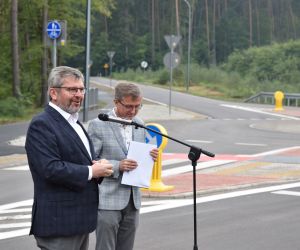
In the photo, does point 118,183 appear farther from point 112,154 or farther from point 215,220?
point 215,220

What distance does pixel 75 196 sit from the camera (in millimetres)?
4266

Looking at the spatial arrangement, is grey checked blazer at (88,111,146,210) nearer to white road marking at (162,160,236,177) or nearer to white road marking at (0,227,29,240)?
white road marking at (0,227,29,240)

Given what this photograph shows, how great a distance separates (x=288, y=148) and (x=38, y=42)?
61.9 feet

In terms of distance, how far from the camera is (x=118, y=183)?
514 centimetres

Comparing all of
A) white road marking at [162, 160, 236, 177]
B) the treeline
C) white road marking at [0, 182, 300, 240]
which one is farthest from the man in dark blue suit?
the treeline

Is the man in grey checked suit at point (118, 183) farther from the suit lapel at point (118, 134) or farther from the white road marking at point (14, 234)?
the white road marking at point (14, 234)

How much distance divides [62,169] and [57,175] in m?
0.04

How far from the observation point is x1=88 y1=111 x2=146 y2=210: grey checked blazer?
5129 mm

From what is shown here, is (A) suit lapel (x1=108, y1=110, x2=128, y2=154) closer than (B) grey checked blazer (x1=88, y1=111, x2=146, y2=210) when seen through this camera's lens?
No

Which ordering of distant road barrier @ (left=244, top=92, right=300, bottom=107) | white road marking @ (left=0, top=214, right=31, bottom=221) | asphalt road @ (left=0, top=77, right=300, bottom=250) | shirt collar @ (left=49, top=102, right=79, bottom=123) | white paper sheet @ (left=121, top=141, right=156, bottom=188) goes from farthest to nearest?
distant road barrier @ (left=244, top=92, right=300, bottom=107) < white road marking @ (left=0, top=214, right=31, bottom=221) < asphalt road @ (left=0, top=77, right=300, bottom=250) < white paper sheet @ (left=121, top=141, right=156, bottom=188) < shirt collar @ (left=49, top=102, right=79, bottom=123)

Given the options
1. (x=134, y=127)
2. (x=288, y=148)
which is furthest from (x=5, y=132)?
(x=134, y=127)

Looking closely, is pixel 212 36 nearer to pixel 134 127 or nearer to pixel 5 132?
pixel 5 132

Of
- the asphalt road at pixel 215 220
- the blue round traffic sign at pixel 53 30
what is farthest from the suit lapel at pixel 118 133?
the blue round traffic sign at pixel 53 30

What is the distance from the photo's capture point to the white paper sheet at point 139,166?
5.00 metres
